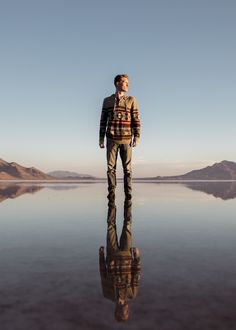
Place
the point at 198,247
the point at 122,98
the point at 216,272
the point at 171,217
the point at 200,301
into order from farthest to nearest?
the point at 122,98 < the point at 171,217 < the point at 198,247 < the point at 216,272 < the point at 200,301

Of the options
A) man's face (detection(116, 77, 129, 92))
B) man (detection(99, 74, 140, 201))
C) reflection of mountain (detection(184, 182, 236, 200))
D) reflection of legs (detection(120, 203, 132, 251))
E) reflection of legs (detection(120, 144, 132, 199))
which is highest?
man's face (detection(116, 77, 129, 92))

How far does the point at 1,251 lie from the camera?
2.34 meters

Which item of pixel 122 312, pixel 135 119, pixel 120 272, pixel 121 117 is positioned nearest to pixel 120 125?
pixel 121 117

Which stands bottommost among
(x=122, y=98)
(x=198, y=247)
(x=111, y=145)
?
(x=198, y=247)

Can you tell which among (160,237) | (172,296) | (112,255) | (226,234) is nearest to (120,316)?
(172,296)

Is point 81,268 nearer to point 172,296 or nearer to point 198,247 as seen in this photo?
point 172,296

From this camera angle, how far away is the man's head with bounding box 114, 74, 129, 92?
638cm

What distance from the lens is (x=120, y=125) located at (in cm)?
661

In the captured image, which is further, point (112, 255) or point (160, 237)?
point (160, 237)

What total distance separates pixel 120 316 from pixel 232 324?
0.38 meters

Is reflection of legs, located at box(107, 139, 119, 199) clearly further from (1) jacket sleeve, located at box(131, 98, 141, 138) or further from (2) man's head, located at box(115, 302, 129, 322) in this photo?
(2) man's head, located at box(115, 302, 129, 322)

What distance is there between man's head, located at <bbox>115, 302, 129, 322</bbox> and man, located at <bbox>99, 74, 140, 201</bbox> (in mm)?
5407

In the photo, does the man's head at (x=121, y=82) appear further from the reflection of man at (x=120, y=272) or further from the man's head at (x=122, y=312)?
the man's head at (x=122, y=312)

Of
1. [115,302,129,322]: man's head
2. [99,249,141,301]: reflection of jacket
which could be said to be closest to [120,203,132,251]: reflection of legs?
[99,249,141,301]: reflection of jacket
